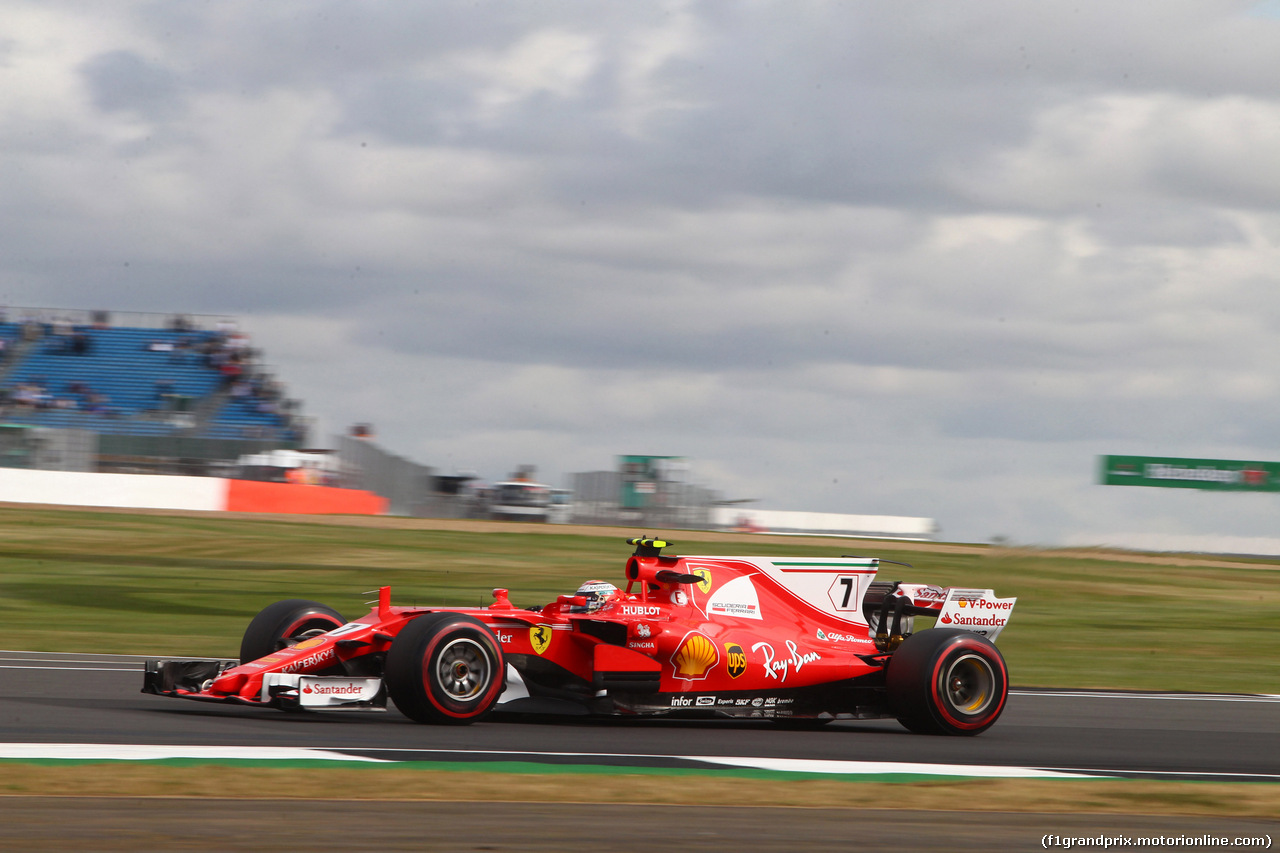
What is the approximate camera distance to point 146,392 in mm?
38344

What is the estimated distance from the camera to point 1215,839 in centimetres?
610

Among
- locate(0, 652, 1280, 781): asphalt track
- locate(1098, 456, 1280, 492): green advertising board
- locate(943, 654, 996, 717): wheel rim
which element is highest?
locate(1098, 456, 1280, 492): green advertising board

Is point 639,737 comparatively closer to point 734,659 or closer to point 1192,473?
point 734,659

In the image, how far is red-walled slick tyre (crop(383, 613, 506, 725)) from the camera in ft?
28.5

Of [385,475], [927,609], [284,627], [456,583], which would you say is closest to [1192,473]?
[385,475]

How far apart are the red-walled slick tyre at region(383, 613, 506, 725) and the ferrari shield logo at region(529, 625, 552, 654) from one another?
44 centimetres

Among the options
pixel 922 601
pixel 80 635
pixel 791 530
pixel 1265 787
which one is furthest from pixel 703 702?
pixel 791 530

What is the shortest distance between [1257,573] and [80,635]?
2823cm

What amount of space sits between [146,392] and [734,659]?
3140 cm

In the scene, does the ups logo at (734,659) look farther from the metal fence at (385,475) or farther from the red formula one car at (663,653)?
the metal fence at (385,475)

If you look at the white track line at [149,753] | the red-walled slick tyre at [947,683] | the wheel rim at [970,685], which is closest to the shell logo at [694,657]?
the red-walled slick tyre at [947,683]

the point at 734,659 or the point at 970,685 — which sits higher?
the point at 734,659

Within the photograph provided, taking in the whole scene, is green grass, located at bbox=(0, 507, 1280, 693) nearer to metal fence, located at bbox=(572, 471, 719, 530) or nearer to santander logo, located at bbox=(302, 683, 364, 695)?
metal fence, located at bbox=(572, 471, 719, 530)

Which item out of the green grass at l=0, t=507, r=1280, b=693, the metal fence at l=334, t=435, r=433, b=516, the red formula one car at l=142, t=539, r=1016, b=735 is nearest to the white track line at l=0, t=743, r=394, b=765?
the red formula one car at l=142, t=539, r=1016, b=735
